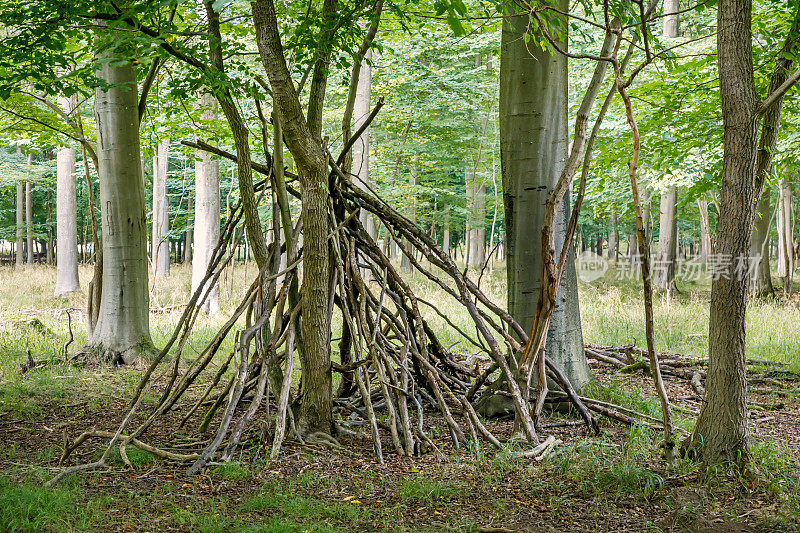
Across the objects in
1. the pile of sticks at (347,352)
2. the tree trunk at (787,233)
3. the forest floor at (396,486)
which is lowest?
the forest floor at (396,486)

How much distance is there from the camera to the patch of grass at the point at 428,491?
311 centimetres

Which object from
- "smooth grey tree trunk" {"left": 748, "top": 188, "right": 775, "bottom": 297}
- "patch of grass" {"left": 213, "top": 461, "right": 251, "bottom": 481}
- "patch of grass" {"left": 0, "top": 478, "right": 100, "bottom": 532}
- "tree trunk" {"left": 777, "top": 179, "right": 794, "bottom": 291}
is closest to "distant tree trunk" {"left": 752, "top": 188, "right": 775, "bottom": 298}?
"smooth grey tree trunk" {"left": 748, "top": 188, "right": 775, "bottom": 297}

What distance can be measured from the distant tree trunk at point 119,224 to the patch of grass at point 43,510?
3.76 m

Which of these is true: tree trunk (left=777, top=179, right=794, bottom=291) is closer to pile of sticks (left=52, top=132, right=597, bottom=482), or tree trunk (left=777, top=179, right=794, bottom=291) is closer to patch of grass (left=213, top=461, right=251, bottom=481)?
pile of sticks (left=52, top=132, right=597, bottom=482)

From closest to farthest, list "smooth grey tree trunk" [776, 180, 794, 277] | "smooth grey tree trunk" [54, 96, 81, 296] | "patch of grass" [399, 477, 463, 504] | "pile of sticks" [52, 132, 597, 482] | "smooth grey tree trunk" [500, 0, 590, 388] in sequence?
1. "patch of grass" [399, 477, 463, 504]
2. "pile of sticks" [52, 132, 597, 482]
3. "smooth grey tree trunk" [500, 0, 590, 388]
4. "smooth grey tree trunk" [54, 96, 81, 296]
5. "smooth grey tree trunk" [776, 180, 794, 277]

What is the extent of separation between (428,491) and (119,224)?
5.00m

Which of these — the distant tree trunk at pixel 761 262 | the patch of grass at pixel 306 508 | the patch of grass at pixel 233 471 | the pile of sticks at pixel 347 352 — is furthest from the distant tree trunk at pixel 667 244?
the patch of grass at pixel 306 508

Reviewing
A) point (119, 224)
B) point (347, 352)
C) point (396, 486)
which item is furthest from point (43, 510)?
point (119, 224)

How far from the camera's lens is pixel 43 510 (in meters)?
2.83

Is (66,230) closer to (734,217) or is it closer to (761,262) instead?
(734,217)

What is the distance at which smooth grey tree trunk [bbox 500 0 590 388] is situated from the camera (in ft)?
15.9

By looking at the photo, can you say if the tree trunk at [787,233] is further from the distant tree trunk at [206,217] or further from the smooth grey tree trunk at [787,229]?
the distant tree trunk at [206,217]

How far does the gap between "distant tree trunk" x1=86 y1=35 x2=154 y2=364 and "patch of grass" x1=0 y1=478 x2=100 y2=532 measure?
3.76 meters

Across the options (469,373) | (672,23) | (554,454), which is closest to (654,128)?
(469,373)
